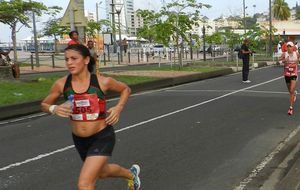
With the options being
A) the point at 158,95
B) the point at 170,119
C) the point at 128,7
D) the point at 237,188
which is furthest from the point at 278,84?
the point at 128,7

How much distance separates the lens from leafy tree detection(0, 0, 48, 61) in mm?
31594

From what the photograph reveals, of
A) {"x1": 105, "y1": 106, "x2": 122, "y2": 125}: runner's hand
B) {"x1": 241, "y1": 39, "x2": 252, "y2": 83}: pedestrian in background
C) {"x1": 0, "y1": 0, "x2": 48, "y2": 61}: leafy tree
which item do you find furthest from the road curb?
{"x1": 0, "y1": 0, "x2": 48, "y2": 61}: leafy tree

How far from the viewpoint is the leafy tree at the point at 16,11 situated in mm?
31594

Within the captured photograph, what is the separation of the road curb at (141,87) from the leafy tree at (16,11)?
12.4 meters

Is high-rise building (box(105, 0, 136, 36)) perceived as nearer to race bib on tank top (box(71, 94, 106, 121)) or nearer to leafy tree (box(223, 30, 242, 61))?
leafy tree (box(223, 30, 242, 61))

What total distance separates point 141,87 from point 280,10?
9513cm

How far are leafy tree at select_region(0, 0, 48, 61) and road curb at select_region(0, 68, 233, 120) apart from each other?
12.4m

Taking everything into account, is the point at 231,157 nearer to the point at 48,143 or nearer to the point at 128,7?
the point at 48,143

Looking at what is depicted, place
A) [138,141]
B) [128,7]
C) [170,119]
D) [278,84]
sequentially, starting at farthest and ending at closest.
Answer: [128,7] → [278,84] → [170,119] → [138,141]

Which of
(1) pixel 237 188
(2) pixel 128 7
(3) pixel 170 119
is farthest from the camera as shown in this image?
(2) pixel 128 7

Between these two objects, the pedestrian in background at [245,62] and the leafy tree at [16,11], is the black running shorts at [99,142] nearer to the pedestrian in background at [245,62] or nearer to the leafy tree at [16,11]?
the pedestrian in background at [245,62]

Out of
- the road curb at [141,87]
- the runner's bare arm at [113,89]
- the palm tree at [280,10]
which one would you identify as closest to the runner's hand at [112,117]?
the runner's bare arm at [113,89]

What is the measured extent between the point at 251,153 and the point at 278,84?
12.4 m

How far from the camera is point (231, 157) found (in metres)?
7.62
